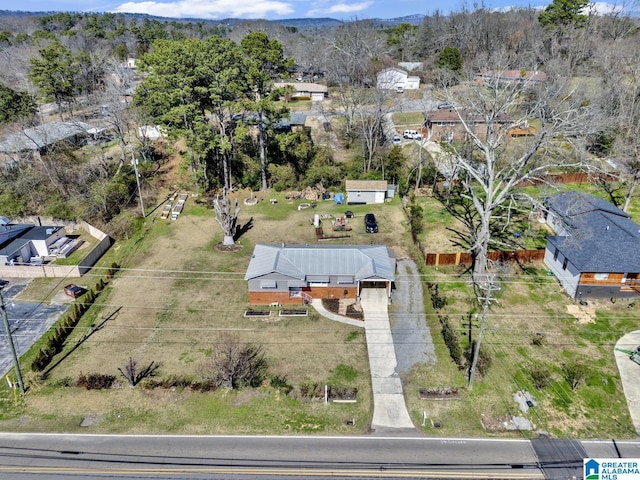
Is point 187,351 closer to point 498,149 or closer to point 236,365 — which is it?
point 236,365

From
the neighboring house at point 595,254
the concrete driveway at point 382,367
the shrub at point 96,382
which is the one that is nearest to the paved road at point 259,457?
the concrete driveway at point 382,367

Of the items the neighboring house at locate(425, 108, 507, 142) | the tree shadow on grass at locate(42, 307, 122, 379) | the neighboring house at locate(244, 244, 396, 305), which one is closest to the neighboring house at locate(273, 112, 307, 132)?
the neighboring house at locate(425, 108, 507, 142)

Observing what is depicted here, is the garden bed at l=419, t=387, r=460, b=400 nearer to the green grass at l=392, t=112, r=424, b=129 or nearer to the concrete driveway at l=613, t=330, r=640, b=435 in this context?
the concrete driveway at l=613, t=330, r=640, b=435

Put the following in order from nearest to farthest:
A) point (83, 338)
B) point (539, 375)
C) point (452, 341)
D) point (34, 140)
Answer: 1. point (539, 375)
2. point (452, 341)
3. point (83, 338)
4. point (34, 140)

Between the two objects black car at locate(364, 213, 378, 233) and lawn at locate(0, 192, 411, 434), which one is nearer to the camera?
lawn at locate(0, 192, 411, 434)

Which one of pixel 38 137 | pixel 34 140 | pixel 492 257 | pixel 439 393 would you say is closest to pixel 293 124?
pixel 34 140
